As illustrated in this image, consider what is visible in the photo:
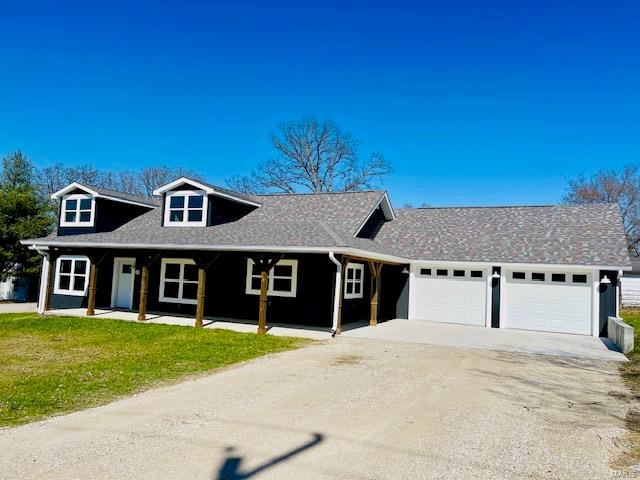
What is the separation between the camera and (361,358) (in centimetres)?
1051

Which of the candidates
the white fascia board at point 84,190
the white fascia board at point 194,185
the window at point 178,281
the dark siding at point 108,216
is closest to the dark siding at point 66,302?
the dark siding at point 108,216

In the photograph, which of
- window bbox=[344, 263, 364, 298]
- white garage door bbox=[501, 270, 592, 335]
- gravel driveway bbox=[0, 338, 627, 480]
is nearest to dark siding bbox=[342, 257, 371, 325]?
window bbox=[344, 263, 364, 298]

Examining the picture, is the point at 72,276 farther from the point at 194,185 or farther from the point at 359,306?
the point at 359,306

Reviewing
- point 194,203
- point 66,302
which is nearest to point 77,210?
point 66,302

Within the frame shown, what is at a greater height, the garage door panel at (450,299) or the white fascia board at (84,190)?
the white fascia board at (84,190)

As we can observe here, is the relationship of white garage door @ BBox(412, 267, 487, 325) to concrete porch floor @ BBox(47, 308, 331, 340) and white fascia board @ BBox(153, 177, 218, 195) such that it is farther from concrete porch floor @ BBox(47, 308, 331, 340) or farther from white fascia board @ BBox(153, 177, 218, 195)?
white fascia board @ BBox(153, 177, 218, 195)

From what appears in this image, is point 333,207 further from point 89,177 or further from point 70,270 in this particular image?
point 89,177

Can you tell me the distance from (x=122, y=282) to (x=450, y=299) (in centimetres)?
1282

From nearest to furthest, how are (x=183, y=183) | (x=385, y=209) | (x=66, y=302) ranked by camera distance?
1. (x=183, y=183)
2. (x=66, y=302)
3. (x=385, y=209)

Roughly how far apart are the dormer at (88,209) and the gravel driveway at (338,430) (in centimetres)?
1261

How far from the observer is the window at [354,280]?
653 inches

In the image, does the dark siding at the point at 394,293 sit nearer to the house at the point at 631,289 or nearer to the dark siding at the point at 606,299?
the dark siding at the point at 606,299

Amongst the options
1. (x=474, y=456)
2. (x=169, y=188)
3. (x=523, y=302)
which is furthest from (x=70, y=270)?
(x=474, y=456)

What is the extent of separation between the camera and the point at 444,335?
14734 millimetres
